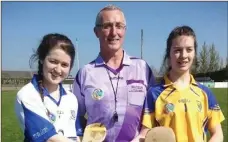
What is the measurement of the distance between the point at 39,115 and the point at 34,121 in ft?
0.20

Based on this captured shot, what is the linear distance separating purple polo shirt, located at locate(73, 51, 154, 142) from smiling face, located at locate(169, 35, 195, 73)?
39cm

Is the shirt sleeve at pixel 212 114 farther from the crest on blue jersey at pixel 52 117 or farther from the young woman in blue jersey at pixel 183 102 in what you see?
the crest on blue jersey at pixel 52 117

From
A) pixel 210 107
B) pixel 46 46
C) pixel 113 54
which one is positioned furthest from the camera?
pixel 113 54

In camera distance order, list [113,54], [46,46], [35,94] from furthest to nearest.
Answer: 1. [113,54]
2. [46,46]
3. [35,94]

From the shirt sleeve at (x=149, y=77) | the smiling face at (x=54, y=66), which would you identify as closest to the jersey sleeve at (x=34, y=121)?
the smiling face at (x=54, y=66)

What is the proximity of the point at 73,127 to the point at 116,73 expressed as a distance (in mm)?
724

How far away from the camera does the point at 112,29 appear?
11.5ft

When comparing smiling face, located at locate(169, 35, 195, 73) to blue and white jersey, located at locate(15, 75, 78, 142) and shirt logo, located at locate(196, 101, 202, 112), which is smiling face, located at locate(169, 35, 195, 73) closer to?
shirt logo, located at locate(196, 101, 202, 112)

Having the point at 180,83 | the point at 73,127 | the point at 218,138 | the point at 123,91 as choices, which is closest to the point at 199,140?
the point at 218,138

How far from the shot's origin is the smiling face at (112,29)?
138 inches

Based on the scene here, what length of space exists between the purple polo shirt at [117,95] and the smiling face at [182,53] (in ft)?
1.28

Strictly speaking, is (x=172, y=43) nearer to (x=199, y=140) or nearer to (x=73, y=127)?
(x=199, y=140)

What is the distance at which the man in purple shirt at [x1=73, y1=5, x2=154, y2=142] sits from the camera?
349 cm

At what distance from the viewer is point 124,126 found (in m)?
3.49
